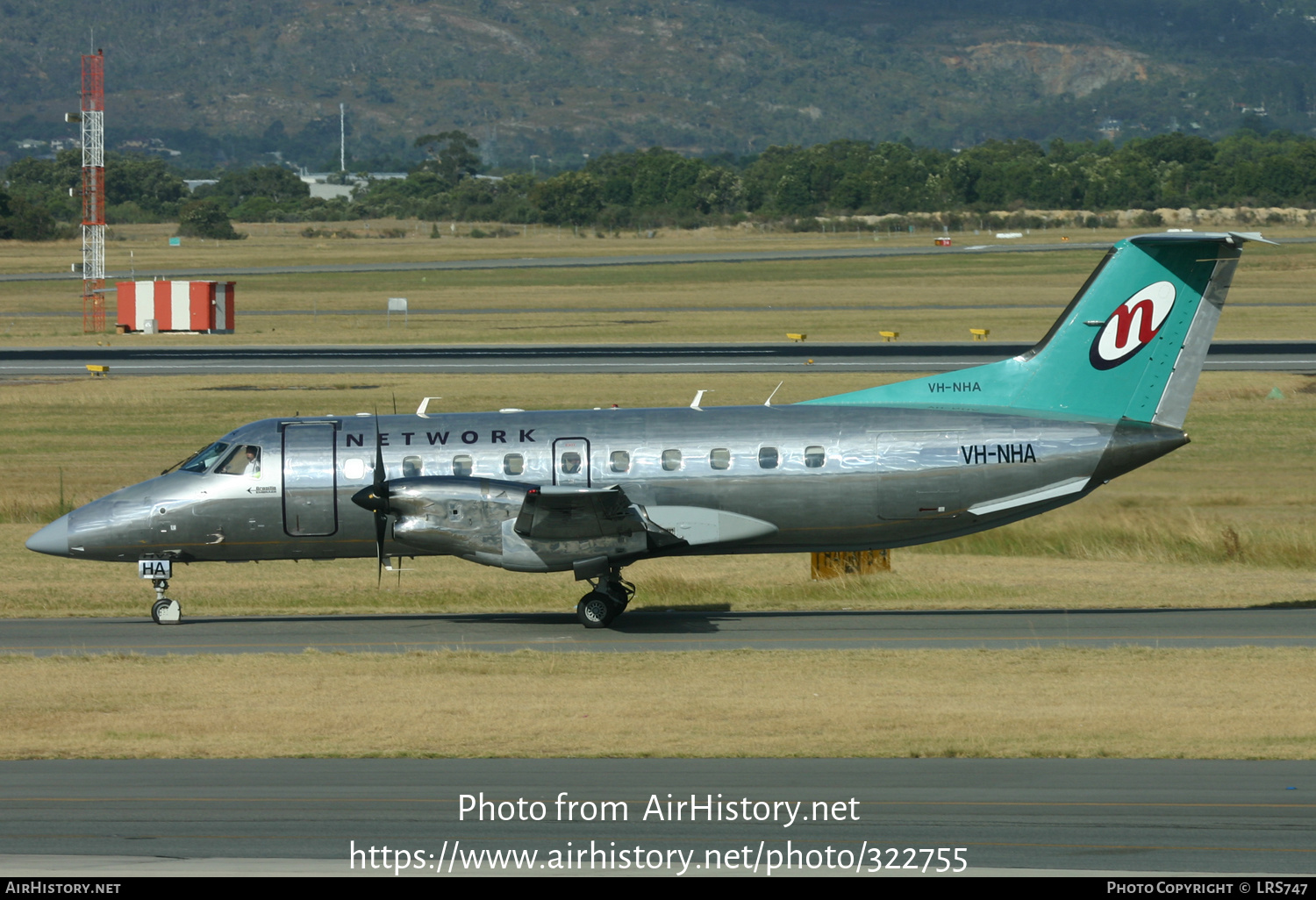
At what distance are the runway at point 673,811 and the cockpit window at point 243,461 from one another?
31.4 feet

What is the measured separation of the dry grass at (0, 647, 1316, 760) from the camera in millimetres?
17234

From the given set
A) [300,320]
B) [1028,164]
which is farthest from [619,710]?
[1028,164]

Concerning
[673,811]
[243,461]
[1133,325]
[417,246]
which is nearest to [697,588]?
[243,461]

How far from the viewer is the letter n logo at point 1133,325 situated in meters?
25.6

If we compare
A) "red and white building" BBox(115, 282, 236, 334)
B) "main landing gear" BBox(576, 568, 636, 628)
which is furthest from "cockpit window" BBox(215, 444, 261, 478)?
"red and white building" BBox(115, 282, 236, 334)

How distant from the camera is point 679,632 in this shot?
82.4 ft

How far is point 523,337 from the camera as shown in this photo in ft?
249

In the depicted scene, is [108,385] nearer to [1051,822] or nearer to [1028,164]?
[1051,822]

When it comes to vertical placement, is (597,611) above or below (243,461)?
below

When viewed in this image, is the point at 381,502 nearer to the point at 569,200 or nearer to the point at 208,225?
the point at 208,225

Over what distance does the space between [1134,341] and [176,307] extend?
63911mm

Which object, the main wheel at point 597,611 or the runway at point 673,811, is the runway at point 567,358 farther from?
the runway at point 673,811

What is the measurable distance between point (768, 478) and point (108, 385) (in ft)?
134

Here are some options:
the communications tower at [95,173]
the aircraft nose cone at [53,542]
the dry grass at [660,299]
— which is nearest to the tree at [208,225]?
the dry grass at [660,299]
